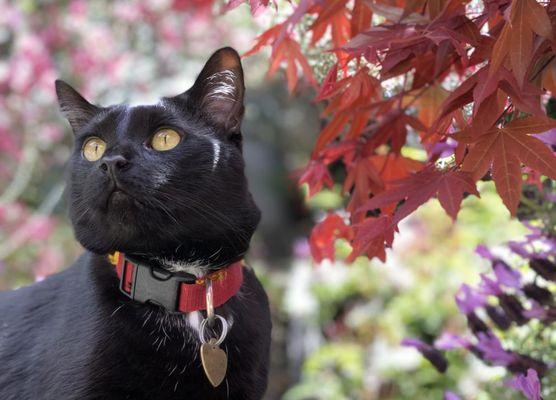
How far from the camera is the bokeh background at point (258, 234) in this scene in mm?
3352

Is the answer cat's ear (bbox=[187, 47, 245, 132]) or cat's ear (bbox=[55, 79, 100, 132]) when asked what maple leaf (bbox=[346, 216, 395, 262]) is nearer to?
cat's ear (bbox=[187, 47, 245, 132])

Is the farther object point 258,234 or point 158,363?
point 258,234

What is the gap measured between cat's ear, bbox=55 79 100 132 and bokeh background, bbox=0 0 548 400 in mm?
1494

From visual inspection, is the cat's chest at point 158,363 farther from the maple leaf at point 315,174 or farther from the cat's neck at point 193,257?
the maple leaf at point 315,174

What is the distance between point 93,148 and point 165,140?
157 millimetres

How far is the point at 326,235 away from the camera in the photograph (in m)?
1.79

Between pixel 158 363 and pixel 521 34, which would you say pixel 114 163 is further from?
pixel 521 34

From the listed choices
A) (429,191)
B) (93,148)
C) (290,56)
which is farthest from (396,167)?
(93,148)

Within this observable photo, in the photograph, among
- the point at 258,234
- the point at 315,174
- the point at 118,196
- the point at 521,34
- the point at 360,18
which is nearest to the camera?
the point at 521,34

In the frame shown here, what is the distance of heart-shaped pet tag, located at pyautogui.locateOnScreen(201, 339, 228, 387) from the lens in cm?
129

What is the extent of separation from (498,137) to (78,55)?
3621mm

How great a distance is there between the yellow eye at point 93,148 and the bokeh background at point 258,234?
1561mm

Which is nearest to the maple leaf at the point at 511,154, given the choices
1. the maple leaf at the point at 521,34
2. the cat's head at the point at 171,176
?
the maple leaf at the point at 521,34

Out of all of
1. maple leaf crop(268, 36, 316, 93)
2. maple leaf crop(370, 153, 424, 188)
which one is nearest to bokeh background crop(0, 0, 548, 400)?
maple leaf crop(370, 153, 424, 188)
